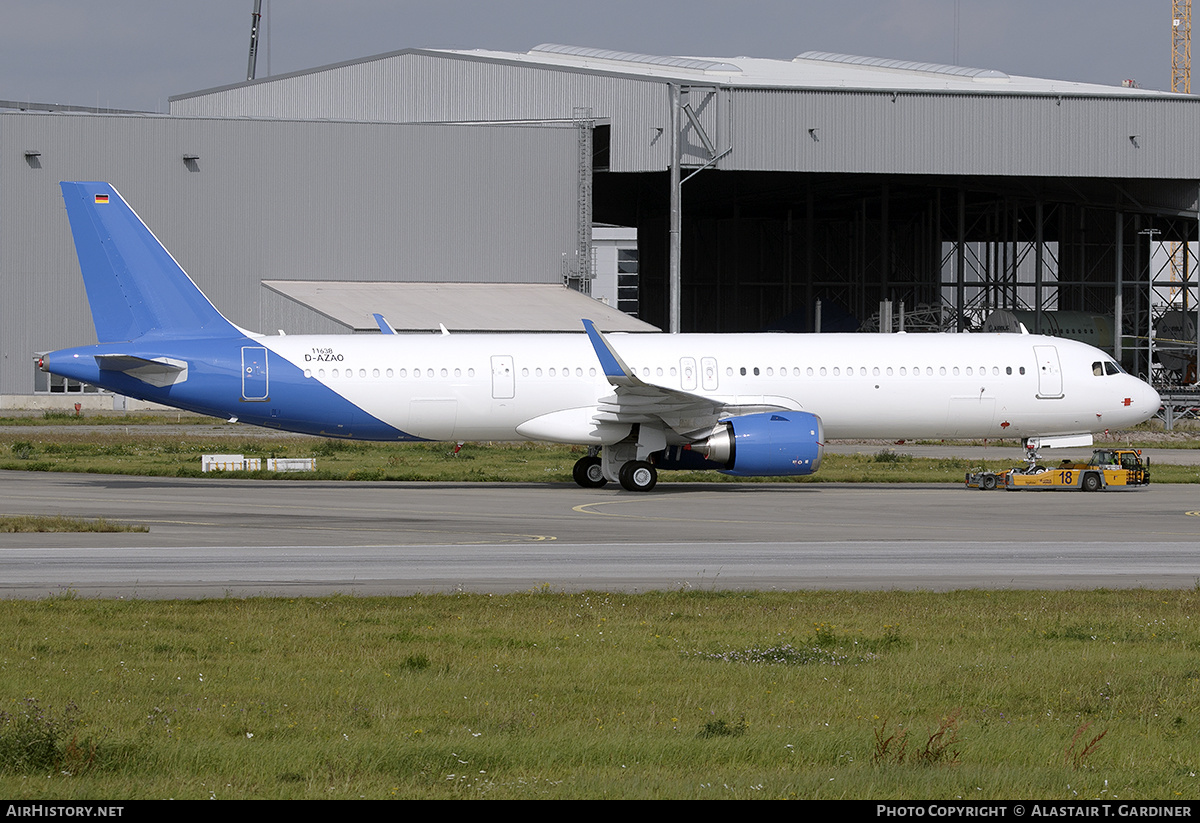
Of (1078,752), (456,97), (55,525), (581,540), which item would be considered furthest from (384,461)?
(1078,752)

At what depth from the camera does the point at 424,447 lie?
170 ft

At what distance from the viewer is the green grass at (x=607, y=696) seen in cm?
808

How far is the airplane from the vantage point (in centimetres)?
3200

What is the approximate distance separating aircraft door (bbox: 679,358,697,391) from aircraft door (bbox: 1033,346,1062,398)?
903 centimetres

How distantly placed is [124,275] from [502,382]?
980 cm

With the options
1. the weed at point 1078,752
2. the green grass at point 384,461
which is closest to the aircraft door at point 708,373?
the green grass at point 384,461

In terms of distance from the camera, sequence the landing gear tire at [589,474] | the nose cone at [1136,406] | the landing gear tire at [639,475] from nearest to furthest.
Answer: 1. the landing gear tire at [639,475]
2. the landing gear tire at [589,474]
3. the nose cone at [1136,406]

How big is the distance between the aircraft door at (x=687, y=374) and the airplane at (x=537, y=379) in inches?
1.4

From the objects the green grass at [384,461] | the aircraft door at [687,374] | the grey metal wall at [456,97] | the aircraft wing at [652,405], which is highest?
the grey metal wall at [456,97]

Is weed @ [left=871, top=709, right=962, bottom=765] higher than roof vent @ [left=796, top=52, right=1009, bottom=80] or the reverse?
the reverse

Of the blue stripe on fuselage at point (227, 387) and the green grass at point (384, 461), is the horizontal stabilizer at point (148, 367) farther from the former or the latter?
the green grass at point (384, 461)

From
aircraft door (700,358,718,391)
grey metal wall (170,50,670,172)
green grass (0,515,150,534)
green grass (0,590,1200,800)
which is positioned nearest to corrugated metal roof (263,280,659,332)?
grey metal wall (170,50,670,172)

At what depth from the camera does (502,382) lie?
3262 centimetres

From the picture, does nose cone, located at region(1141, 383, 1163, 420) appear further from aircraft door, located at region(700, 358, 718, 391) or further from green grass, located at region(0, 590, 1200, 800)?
green grass, located at region(0, 590, 1200, 800)
